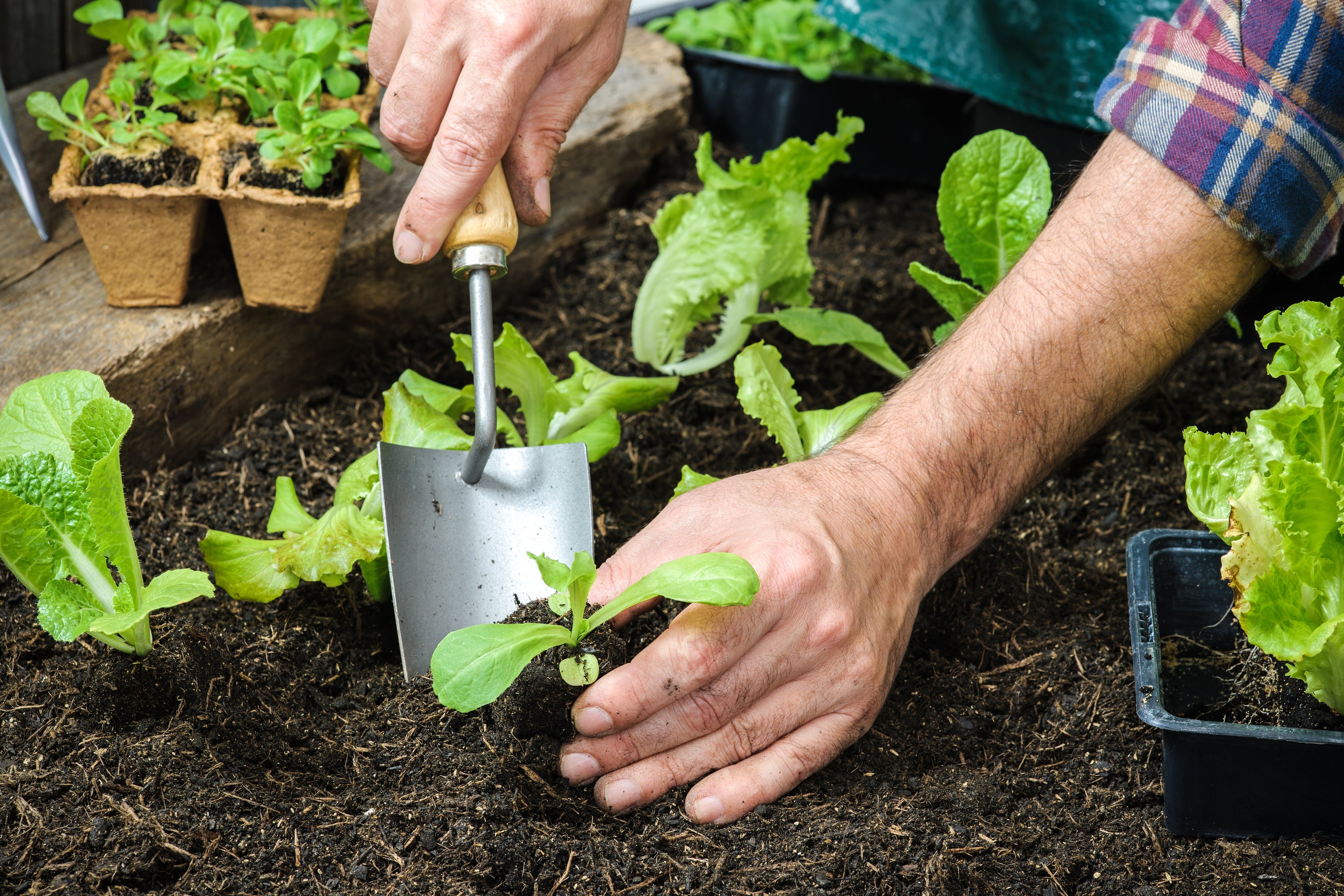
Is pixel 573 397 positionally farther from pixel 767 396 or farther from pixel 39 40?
pixel 39 40

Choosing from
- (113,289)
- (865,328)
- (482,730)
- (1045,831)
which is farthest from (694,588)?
(113,289)

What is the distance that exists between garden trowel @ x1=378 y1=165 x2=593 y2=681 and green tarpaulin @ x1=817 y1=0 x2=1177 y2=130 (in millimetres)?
1377

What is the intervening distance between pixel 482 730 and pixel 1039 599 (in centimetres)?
86

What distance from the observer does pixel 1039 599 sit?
1.60 m

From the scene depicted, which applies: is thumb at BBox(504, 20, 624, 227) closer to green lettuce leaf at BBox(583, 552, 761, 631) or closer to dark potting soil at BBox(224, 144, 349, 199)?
dark potting soil at BBox(224, 144, 349, 199)

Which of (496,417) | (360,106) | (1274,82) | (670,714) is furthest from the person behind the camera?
(360,106)

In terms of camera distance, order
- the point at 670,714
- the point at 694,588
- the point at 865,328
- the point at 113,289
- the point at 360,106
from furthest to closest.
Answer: the point at 360,106, the point at 865,328, the point at 113,289, the point at 670,714, the point at 694,588

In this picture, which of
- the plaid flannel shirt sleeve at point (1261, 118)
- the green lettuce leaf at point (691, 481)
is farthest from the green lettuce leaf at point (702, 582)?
the plaid flannel shirt sleeve at point (1261, 118)

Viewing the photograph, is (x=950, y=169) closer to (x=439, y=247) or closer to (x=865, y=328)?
(x=865, y=328)

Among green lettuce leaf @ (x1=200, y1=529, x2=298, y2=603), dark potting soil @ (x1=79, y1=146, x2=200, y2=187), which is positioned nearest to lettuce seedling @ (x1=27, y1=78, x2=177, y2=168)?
dark potting soil @ (x1=79, y1=146, x2=200, y2=187)

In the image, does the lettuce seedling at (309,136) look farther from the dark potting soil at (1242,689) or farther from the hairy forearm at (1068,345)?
the dark potting soil at (1242,689)

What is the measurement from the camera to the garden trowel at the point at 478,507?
1.37 m

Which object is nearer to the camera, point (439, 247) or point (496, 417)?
point (439, 247)

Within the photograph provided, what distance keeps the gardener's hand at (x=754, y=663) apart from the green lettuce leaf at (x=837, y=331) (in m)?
0.56
